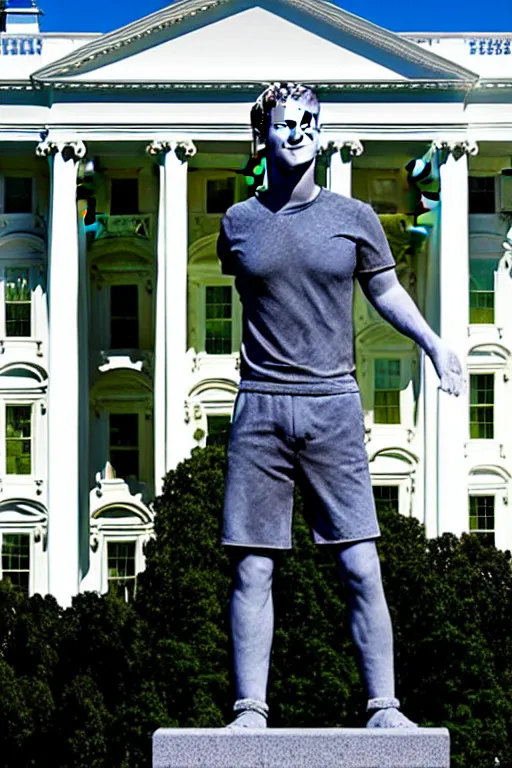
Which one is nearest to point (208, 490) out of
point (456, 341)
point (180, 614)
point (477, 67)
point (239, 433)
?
point (180, 614)

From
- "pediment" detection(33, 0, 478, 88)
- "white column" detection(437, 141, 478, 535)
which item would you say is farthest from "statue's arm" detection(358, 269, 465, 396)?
"pediment" detection(33, 0, 478, 88)

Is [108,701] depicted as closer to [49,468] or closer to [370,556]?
[370,556]

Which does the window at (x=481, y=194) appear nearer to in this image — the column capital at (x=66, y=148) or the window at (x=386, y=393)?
the window at (x=386, y=393)

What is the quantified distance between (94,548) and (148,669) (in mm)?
41215

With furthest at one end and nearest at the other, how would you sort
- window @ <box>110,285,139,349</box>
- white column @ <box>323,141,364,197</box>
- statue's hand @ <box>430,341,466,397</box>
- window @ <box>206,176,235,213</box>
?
window @ <box>206,176,235,213</box>, window @ <box>110,285,139,349</box>, white column @ <box>323,141,364,197</box>, statue's hand @ <box>430,341,466,397</box>

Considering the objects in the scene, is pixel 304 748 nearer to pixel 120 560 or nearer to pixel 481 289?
pixel 120 560

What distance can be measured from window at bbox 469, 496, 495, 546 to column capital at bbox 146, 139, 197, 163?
1450cm

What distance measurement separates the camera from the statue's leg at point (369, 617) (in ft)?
78.0

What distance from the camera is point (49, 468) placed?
90312mm

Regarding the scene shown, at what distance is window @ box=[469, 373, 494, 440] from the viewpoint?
95.1 meters

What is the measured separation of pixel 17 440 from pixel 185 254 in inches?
351

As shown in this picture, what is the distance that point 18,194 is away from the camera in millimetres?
95250

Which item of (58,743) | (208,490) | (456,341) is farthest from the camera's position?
(456,341)

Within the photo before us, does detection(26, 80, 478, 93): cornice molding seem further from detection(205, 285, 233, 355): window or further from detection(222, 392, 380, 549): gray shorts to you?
detection(222, 392, 380, 549): gray shorts
